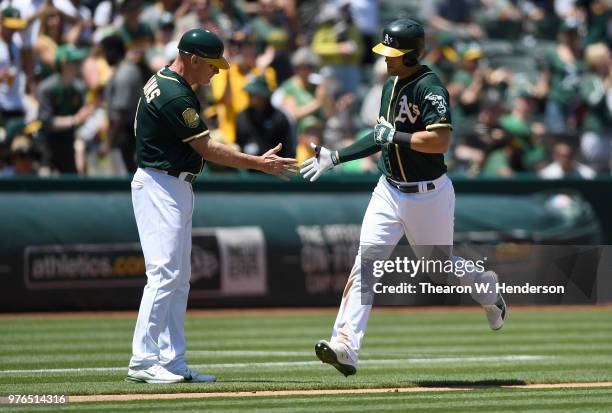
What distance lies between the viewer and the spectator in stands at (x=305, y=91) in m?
17.1

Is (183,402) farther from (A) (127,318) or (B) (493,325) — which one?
(A) (127,318)

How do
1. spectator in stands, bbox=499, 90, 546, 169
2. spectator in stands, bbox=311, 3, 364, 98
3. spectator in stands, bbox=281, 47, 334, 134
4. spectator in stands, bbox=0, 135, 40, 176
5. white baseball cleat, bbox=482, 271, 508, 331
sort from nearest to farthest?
white baseball cleat, bbox=482, 271, 508, 331
spectator in stands, bbox=0, 135, 40, 176
spectator in stands, bbox=281, 47, 334, 134
spectator in stands, bbox=499, 90, 546, 169
spectator in stands, bbox=311, 3, 364, 98

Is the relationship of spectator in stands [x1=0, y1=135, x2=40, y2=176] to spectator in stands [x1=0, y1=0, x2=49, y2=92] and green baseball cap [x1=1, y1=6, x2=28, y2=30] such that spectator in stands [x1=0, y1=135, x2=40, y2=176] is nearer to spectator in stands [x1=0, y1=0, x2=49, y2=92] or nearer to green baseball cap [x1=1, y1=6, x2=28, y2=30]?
spectator in stands [x1=0, y1=0, x2=49, y2=92]

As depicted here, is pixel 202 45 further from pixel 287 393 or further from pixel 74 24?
pixel 74 24

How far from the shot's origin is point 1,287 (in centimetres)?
1389

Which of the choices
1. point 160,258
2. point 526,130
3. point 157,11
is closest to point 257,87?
point 157,11

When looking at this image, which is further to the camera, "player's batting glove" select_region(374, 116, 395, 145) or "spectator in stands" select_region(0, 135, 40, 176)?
"spectator in stands" select_region(0, 135, 40, 176)

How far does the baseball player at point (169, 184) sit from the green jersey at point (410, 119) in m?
0.70

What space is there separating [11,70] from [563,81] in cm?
954

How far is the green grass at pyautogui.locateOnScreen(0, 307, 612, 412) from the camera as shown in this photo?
Result: 7.81 m

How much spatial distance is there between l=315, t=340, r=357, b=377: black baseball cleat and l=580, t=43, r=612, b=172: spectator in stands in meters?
11.8

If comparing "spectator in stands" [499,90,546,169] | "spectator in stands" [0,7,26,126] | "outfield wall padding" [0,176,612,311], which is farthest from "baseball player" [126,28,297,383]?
"spectator in stands" [499,90,546,169]

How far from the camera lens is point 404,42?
8.63 metres

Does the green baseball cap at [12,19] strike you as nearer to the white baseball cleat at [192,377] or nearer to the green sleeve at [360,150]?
the green sleeve at [360,150]
